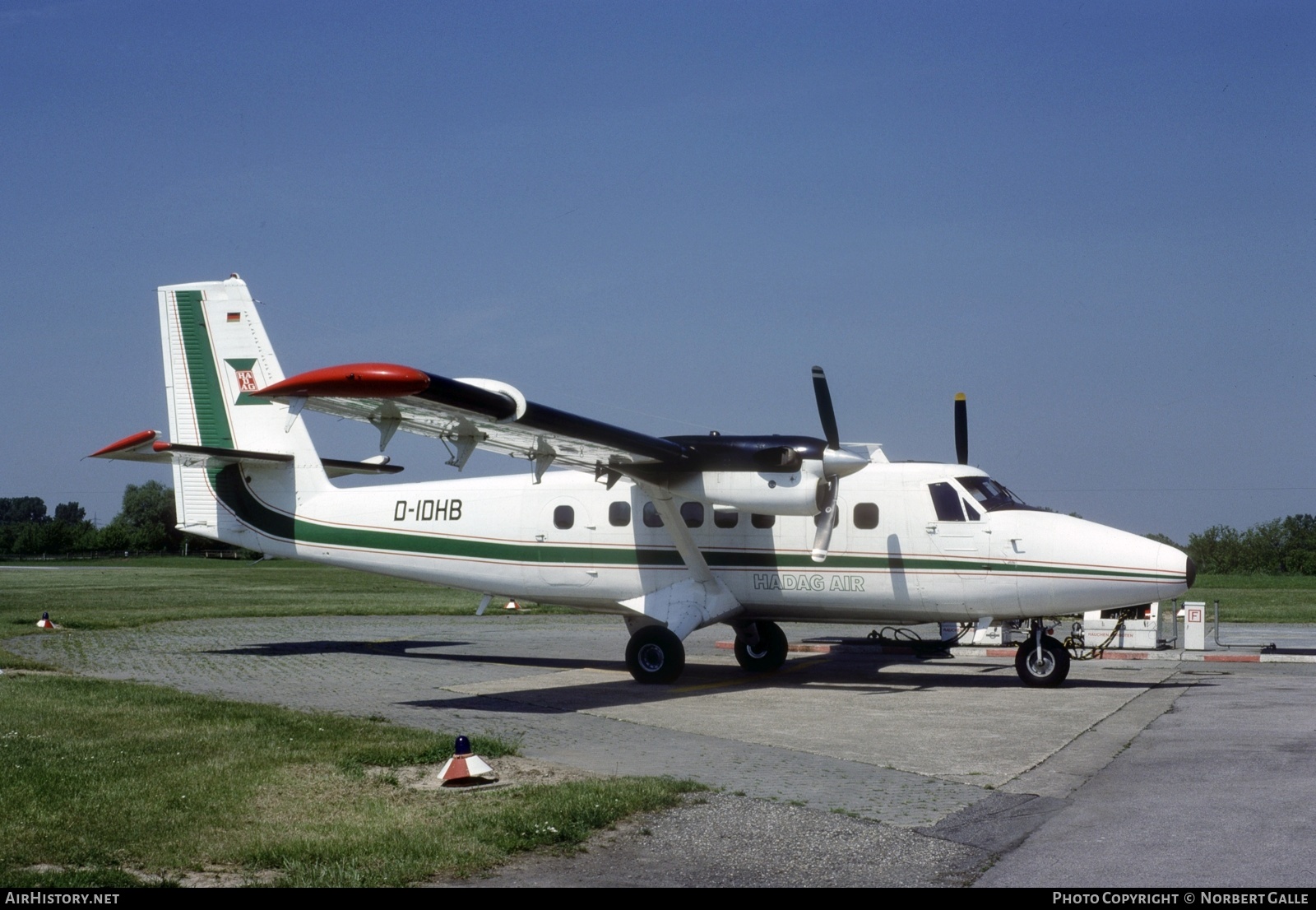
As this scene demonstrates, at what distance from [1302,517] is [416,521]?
75.8 meters

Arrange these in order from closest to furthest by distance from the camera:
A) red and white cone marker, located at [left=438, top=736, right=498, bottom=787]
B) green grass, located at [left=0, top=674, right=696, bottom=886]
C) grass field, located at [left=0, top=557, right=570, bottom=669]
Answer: green grass, located at [left=0, top=674, right=696, bottom=886] < red and white cone marker, located at [left=438, top=736, right=498, bottom=787] < grass field, located at [left=0, top=557, right=570, bottom=669]

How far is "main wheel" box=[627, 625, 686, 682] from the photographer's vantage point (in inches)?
617

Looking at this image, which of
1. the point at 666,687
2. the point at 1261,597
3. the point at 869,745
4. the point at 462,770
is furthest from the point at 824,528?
the point at 1261,597

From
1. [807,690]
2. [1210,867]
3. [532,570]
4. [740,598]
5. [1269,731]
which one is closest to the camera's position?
[1210,867]

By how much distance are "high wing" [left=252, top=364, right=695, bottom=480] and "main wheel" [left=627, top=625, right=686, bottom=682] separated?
2347 millimetres

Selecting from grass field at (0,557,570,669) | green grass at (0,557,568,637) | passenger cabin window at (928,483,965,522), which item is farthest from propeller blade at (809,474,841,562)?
green grass at (0,557,568,637)

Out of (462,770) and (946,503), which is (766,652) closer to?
(946,503)

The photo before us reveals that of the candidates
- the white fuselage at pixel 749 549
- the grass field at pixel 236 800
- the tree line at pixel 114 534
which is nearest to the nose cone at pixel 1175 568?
the white fuselage at pixel 749 549

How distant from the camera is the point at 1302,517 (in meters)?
78.1

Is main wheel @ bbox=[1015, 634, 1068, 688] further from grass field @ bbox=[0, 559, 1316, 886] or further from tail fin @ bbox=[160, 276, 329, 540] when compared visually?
tail fin @ bbox=[160, 276, 329, 540]

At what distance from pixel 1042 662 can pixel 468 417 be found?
8.01 meters

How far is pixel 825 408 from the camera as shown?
15.4m
